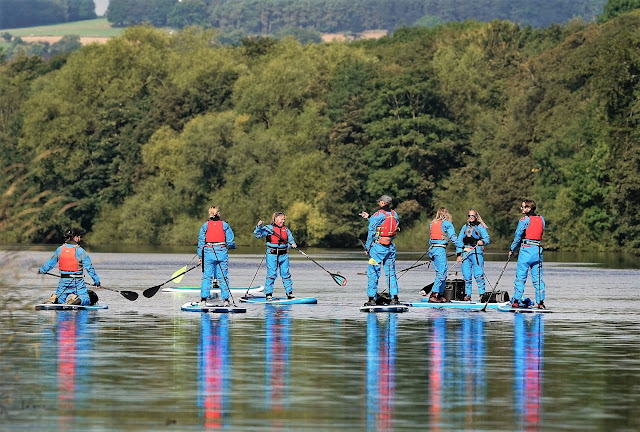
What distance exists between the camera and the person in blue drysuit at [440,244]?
107 ft

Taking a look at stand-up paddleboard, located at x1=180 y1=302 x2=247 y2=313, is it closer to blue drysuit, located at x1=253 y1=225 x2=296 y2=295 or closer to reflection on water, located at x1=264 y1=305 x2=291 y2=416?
reflection on water, located at x1=264 y1=305 x2=291 y2=416

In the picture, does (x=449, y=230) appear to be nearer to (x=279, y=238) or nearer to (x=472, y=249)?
(x=472, y=249)

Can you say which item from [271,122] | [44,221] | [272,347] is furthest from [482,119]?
[272,347]

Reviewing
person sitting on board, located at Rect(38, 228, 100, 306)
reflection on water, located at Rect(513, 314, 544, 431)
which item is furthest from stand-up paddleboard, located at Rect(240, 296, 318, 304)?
reflection on water, located at Rect(513, 314, 544, 431)

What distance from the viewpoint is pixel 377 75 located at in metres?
122

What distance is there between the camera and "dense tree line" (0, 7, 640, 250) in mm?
95562

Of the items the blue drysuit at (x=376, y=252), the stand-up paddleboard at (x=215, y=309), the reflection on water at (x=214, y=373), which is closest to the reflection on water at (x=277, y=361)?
the reflection on water at (x=214, y=373)

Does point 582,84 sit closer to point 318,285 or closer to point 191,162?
point 191,162

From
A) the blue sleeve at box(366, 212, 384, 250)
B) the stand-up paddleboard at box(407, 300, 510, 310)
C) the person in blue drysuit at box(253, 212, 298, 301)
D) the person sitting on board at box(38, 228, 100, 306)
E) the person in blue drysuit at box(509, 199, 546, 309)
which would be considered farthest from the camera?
the person in blue drysuit at box(253, 212, 298, 301)

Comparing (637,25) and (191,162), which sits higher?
(637,25)

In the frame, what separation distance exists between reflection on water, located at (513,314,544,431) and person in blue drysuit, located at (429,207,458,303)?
433 centimetres

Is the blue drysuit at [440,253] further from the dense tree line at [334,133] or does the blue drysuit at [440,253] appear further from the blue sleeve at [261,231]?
the dense tree line at [334,133]

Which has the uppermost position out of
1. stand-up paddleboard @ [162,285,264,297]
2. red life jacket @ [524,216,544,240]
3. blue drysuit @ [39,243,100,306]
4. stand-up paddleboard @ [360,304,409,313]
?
red life jacket @ [524,216,544,240]

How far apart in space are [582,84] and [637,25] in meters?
6.97
